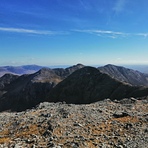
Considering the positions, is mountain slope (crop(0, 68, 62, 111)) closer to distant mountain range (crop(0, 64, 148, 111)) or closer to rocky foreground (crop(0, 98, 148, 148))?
distant mountain range (crop(0, 64, 148, 111))

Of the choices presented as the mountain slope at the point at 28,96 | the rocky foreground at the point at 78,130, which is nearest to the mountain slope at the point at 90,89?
the mountain slope at the point at 28,96

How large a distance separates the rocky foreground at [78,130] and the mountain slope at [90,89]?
43.4 meters

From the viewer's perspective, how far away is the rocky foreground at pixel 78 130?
17547 mm

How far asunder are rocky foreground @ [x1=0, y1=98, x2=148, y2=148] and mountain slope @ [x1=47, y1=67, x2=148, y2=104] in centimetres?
4341

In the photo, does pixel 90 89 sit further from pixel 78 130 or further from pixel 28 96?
pixel 78 130

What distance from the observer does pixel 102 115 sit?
24.4m

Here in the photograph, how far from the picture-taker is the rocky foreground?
57.6ft

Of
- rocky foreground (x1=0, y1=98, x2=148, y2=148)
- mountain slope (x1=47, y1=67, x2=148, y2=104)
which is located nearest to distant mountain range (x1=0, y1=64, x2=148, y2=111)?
mountain slope (x1=47, y1=67, x2=148, y2=104)

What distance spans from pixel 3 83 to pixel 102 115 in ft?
607

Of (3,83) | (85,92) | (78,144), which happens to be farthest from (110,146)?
(3,83)

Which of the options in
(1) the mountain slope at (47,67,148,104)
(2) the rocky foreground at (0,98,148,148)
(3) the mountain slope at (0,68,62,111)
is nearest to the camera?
(2) the rocky foreground at (0,98,148,148)

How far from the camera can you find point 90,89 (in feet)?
314

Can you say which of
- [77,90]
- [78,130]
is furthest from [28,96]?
[78,130]

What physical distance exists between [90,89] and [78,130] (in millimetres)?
75748
